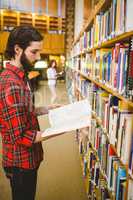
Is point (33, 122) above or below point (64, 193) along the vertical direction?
above

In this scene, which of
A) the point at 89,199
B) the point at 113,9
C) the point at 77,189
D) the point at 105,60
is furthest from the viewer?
the point at 77,189

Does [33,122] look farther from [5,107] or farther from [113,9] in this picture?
[113,9]

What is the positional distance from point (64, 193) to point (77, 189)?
179 millimetres

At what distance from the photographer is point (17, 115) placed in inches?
44.8

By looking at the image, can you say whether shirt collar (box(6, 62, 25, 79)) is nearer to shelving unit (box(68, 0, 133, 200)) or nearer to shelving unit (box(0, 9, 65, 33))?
shelving unit (box(68, 0, 133, 200))

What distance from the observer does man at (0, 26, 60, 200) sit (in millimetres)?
1146

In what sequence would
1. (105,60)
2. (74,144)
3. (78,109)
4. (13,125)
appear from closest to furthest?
(13,125) < (78,109) < (105,60) < (74,144)

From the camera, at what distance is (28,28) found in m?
1.25

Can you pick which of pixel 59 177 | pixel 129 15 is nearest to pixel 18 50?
pixel 129 15

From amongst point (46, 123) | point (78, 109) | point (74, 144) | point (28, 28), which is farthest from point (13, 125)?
point (46, 123)

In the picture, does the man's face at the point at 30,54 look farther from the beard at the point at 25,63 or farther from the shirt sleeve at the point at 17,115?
the shirt sleeve at the point at 17,115

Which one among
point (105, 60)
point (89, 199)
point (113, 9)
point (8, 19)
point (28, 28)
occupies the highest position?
point (8, 19)

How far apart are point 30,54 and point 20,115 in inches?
15.0

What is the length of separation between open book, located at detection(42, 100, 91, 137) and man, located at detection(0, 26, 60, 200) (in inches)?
4.4
